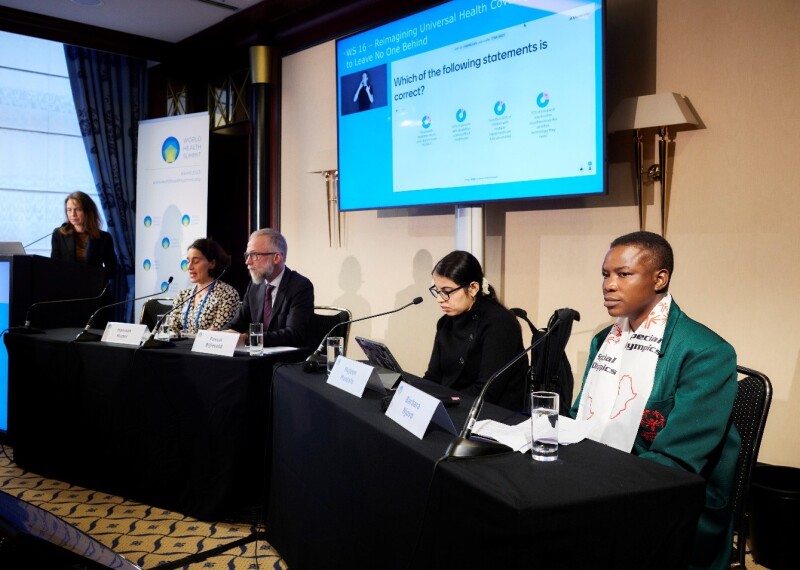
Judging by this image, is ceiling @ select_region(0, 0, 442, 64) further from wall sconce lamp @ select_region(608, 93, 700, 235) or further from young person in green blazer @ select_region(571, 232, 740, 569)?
young person in green blazer @ select_region(571, 232, 740, 569)

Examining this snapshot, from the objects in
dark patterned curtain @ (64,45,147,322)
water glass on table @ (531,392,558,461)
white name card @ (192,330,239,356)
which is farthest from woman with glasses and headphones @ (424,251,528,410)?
dark patterned curtain @ (64,45,147,322)

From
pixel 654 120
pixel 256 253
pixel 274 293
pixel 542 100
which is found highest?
pixel 542 100

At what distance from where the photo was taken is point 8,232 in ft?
18.0

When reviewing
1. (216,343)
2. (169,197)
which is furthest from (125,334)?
(169,197)

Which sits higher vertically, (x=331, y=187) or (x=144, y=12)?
(x=144, y=12)

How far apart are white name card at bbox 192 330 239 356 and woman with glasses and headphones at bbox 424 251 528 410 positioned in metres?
0.78

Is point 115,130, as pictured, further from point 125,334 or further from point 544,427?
point 544,427

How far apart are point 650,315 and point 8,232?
5.17m

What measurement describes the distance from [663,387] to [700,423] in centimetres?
15

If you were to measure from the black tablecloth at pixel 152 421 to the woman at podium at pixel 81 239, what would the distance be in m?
1.26

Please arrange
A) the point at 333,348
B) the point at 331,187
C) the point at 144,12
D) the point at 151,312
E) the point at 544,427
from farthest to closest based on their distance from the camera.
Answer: the point at 144,12
the point at 331,187
the point at 151,312
the point at 333,348
the point at 544,427

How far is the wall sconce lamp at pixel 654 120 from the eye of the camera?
112 inches

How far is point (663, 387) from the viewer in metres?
1.68

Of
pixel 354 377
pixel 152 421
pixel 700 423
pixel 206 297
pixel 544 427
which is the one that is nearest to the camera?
pixel 544 427
